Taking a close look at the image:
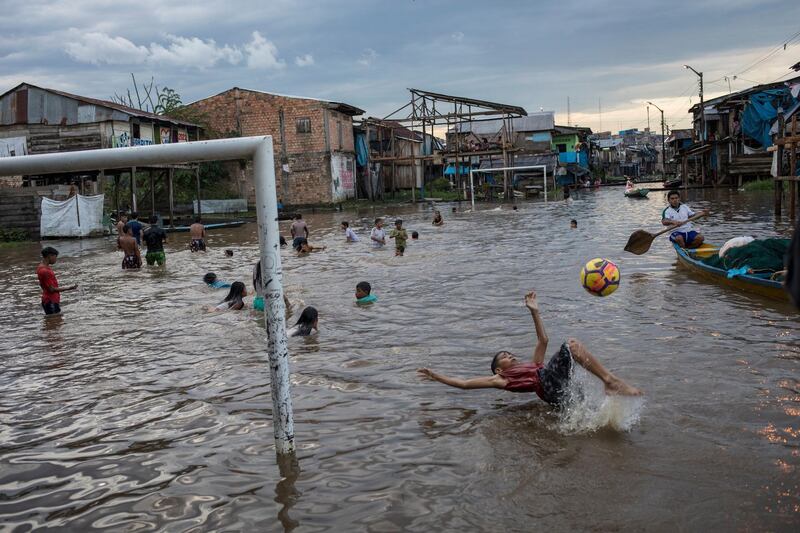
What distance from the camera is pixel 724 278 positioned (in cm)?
1158

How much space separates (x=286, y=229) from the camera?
31.8 meters

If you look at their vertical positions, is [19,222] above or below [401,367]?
above

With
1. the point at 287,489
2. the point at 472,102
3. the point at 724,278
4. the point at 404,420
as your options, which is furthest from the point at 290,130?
the point at 287,489

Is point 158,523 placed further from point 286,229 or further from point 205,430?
point 286,229

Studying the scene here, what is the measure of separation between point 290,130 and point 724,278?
35.0 meters

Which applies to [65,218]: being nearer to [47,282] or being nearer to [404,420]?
[47,282]

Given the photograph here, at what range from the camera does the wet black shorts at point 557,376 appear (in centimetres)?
592

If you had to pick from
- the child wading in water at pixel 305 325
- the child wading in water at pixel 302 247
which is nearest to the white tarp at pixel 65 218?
the child wading in water at pixel 302 247

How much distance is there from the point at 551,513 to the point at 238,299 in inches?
318

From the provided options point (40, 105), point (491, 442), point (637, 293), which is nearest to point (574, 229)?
point (637, 293)

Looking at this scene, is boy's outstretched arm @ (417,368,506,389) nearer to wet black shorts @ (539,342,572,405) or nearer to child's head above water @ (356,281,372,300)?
wet black shorts @ (539,342,572,405)

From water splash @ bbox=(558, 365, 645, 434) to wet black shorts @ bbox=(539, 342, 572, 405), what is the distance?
79 mm

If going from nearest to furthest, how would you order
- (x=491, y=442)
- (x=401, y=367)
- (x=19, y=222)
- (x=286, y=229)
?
(x=491, y=442)
(x=401, y=367)
(x=19, y=222)
(x=286, y=229)

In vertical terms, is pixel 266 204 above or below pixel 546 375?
above
